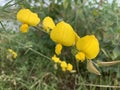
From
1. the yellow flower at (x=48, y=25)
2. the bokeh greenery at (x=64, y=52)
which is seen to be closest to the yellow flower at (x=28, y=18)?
the yellow flower at (x=48, y=25)

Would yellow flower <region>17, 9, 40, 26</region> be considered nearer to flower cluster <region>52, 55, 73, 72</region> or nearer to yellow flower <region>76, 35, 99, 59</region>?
yellow flower <region>76, 35, 99, 59</region>

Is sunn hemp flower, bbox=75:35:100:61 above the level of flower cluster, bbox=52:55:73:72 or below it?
above

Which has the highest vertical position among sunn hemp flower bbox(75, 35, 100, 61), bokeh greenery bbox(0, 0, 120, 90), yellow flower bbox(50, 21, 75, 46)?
yellow flower bbox(50, 21, 75, 46)

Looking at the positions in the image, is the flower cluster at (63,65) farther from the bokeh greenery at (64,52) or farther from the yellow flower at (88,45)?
the yellow flower at (88,45)

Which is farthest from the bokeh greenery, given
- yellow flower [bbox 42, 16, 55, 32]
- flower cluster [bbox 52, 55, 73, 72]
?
yellow flower [bbox 42, 16, 55, 32]

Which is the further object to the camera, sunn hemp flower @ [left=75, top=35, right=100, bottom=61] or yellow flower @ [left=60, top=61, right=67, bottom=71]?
yellow flower @ [left=60, top=61, right=67, bottom=71]

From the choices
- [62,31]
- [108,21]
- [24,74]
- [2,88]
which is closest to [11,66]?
[24,74]

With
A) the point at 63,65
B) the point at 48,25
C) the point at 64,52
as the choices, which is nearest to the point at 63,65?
the point at 63,65
